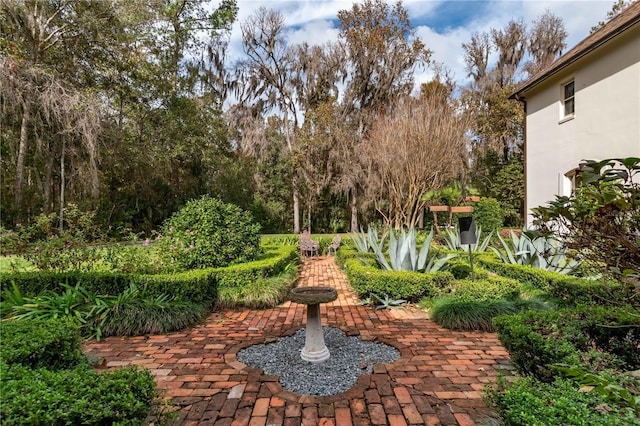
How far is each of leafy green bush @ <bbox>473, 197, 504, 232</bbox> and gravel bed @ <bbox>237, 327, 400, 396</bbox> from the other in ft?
38.2

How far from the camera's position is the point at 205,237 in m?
6.02

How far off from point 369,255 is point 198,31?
1608cm

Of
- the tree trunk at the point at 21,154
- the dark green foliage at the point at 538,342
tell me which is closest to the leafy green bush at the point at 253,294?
the dark green foliage at the point at 538,342

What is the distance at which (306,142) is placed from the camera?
18312 millimetres

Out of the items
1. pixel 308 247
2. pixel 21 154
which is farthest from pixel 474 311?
pixel 21 154

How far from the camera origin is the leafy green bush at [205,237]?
598 centimetres

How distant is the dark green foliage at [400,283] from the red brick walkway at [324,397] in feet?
1.72

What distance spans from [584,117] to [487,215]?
564cm

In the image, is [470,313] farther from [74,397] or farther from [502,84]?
[502,84]

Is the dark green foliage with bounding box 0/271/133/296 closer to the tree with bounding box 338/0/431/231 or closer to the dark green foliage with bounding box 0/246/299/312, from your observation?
the dark green foliage with bounding box 0/246/299/312

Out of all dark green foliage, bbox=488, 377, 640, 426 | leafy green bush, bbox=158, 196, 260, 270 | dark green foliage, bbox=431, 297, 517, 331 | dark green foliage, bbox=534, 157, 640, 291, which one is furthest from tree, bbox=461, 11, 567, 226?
dark green foliage, bbox=488, 377, 640, 426

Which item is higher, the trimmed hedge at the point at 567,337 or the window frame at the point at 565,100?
the window frame at the point at 565,100

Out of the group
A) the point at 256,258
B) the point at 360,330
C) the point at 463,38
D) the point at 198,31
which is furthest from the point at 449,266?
the point at 463,38

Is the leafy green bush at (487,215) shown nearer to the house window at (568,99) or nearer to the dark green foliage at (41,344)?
the house window at (568,99)
